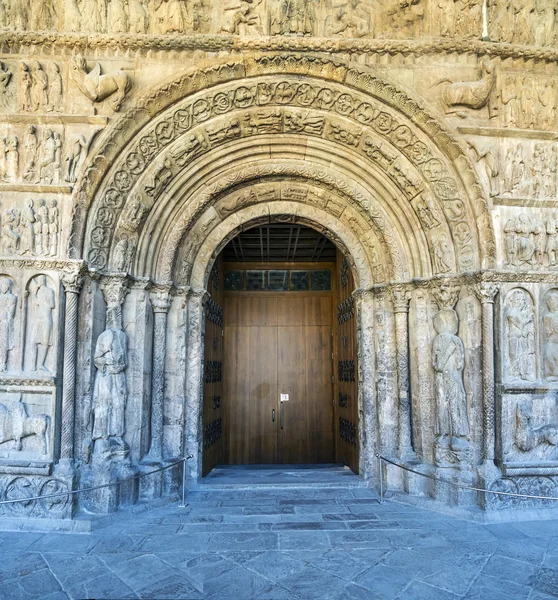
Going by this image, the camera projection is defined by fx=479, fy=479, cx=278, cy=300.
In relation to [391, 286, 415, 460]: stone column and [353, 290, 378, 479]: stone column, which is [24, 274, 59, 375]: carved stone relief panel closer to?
[353, 290, 378, 479]: stone column

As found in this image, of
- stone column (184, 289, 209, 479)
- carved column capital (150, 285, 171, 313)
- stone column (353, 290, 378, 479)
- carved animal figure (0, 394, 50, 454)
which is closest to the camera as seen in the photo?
carved animal figure (0, 394, 50, 454)

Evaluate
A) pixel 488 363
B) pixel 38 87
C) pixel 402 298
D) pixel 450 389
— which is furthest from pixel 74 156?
pixel 488 363

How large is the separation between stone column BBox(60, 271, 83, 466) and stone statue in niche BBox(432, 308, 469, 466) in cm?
382

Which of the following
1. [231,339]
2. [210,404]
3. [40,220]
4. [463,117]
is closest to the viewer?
[40,220]

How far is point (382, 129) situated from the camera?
5.49 m

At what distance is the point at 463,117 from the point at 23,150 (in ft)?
15.7

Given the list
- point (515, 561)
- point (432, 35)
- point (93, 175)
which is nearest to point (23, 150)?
point (93, 175)

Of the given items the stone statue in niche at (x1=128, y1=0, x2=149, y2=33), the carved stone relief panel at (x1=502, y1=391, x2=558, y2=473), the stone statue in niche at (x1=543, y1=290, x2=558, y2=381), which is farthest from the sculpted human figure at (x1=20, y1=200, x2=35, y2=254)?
the stone statue in niche at (x1=543, y1=290, x2=558, y2=381)

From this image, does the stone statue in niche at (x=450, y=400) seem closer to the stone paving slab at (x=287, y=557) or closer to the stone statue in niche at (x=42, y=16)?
the stone paving slab at (x=287, y=557)

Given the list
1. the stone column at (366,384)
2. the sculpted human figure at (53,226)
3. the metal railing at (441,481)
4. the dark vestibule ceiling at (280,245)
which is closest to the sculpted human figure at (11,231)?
the sculpted human figure at (53,226)

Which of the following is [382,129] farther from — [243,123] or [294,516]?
[294,516]

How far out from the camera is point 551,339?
515 centimetres

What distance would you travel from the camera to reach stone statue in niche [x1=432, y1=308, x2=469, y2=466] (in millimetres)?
5082

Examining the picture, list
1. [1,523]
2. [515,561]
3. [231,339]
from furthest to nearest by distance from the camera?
[231,339], [1,523], [515,561]
